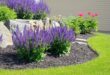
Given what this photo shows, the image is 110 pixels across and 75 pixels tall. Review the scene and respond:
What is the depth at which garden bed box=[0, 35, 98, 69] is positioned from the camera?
288 inches

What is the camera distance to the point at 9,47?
855 cm

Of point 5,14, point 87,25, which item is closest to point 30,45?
point 5,14

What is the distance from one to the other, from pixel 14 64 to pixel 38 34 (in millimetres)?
859

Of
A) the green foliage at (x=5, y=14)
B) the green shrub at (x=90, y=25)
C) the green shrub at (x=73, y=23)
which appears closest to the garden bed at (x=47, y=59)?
the green foliage at (x=5, y=14)

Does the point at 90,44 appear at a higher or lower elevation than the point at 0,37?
lower

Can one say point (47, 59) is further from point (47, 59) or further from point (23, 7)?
point (23, 7)

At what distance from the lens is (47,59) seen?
7922 millimetres

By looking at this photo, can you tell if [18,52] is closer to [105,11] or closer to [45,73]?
[45,73]

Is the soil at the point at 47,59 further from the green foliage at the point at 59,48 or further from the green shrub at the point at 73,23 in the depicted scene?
the green shrub at the point at 73,23

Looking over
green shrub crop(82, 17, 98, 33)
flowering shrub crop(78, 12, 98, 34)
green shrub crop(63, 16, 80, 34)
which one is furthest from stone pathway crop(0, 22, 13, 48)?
green shrub crop(82, 17, 98, 33)

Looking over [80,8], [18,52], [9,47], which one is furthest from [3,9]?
[80,8]

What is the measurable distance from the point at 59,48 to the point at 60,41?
0.18 metres

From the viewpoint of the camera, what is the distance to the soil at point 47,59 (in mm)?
→ 7305

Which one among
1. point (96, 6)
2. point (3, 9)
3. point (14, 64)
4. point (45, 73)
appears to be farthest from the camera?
point (96, 6)
